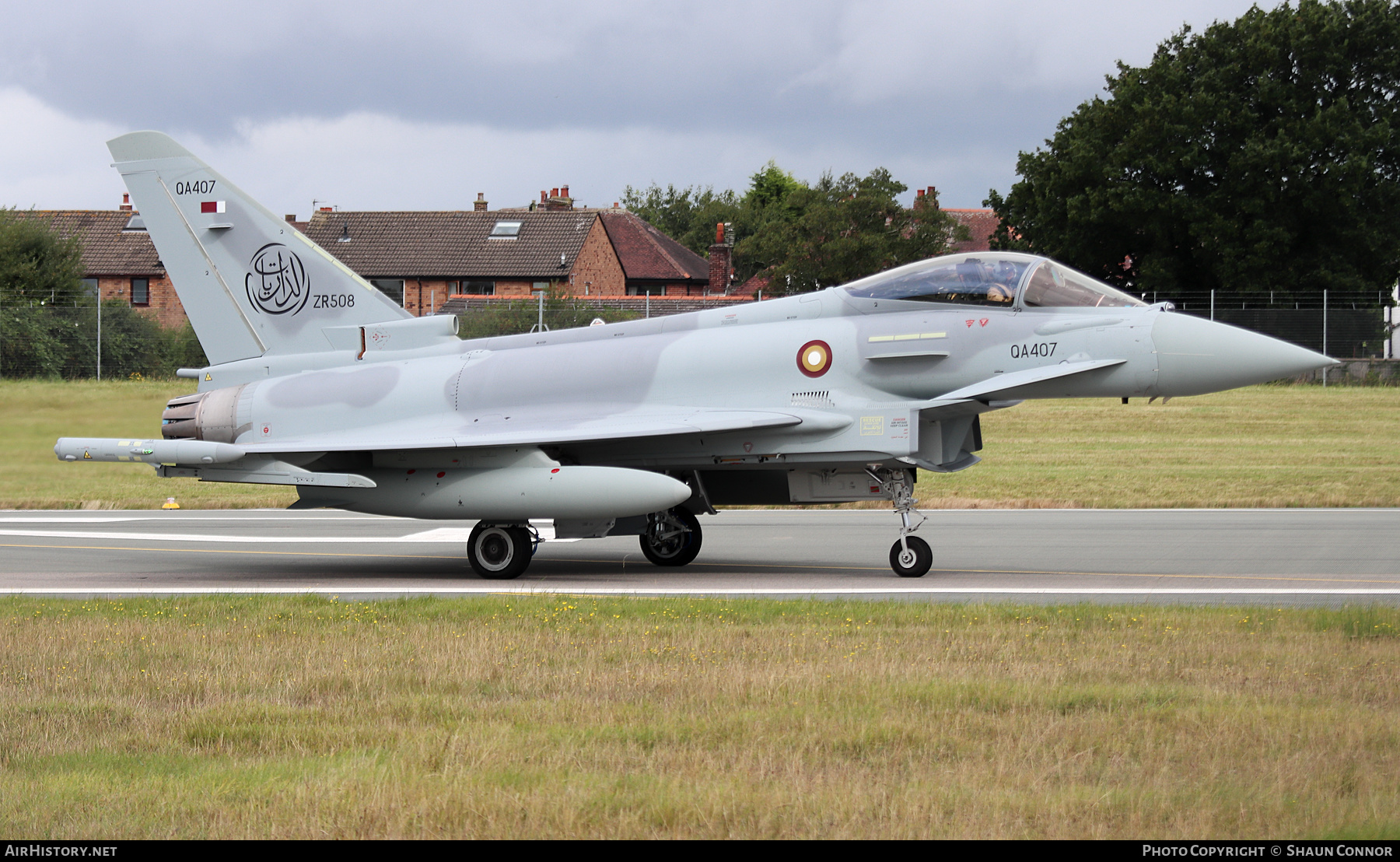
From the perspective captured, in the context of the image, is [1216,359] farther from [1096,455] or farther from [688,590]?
[1096,455]

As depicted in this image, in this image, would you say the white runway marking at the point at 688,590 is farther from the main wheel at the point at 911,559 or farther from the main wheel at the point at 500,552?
the main wheel at the point at 911,559

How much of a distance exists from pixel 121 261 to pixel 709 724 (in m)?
61.7

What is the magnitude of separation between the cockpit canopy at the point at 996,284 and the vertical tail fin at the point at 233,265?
19.1 ft

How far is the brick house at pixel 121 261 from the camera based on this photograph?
198 ft

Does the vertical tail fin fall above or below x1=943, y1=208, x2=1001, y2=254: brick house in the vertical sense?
below

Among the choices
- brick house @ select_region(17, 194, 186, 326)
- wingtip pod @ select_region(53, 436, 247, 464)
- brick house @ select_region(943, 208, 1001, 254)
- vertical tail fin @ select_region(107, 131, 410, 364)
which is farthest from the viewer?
brick house @ select_region(943, 208, 1001, 254)

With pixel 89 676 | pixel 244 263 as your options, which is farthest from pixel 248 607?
pixel 244 263

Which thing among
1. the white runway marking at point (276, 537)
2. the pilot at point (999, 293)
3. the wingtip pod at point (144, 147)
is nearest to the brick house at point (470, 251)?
the white runway marking at point (276, 537)

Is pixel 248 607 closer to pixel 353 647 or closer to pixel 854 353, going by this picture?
pixel 353 647

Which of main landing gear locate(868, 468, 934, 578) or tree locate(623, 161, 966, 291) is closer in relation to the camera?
main landing gear locate(868, 468, 934, 578)

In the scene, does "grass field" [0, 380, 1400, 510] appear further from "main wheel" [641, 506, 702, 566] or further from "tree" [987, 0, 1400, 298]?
"tree" [987, 0, 1400, 298]

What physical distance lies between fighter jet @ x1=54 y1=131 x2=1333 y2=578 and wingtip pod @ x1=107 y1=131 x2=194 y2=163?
2.58m

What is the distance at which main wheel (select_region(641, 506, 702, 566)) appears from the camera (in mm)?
14391

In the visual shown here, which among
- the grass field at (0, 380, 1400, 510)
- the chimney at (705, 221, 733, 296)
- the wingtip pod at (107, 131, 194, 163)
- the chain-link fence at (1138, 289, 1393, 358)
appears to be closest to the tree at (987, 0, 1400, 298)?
the chain-link fence at (1138, 289, 1393, 358)
